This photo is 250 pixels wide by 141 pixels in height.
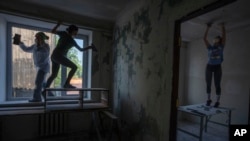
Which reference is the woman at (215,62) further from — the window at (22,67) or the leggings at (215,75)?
the window at (22,67)

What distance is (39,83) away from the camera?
8.85 ft

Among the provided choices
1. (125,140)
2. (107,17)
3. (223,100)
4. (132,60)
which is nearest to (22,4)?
(107,17)

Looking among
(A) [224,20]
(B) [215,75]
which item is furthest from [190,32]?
(B) [215,75]

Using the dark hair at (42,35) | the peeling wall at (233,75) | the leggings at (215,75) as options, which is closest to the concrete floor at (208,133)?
the peeling wall at (233,75)

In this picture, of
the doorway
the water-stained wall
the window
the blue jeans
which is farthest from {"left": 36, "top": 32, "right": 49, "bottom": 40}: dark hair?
the doorway

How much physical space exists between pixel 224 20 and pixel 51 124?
365 cm

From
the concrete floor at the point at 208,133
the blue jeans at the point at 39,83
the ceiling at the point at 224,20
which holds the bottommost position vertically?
the concrete floor at the point at 208,133

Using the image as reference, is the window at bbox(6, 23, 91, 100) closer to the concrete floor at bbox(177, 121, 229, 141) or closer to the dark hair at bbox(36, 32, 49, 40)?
the dark hair at bbox(36, 32, 49, 40)

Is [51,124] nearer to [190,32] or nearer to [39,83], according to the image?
[39,83]

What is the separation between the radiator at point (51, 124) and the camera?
8.31 ft

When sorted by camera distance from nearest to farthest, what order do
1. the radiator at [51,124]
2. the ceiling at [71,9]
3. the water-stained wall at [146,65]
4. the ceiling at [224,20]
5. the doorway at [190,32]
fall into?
the doorway at [190,32]
the water-stained wall at [146,65]
the ceiling at [224,20]
the ceiling at [71,9]
the radiator at [51,124]

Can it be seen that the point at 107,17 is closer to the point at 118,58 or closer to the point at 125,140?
the point at 118,58

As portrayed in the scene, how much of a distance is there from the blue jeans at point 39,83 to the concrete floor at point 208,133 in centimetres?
277

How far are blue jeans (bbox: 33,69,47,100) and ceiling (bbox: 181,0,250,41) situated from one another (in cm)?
286
